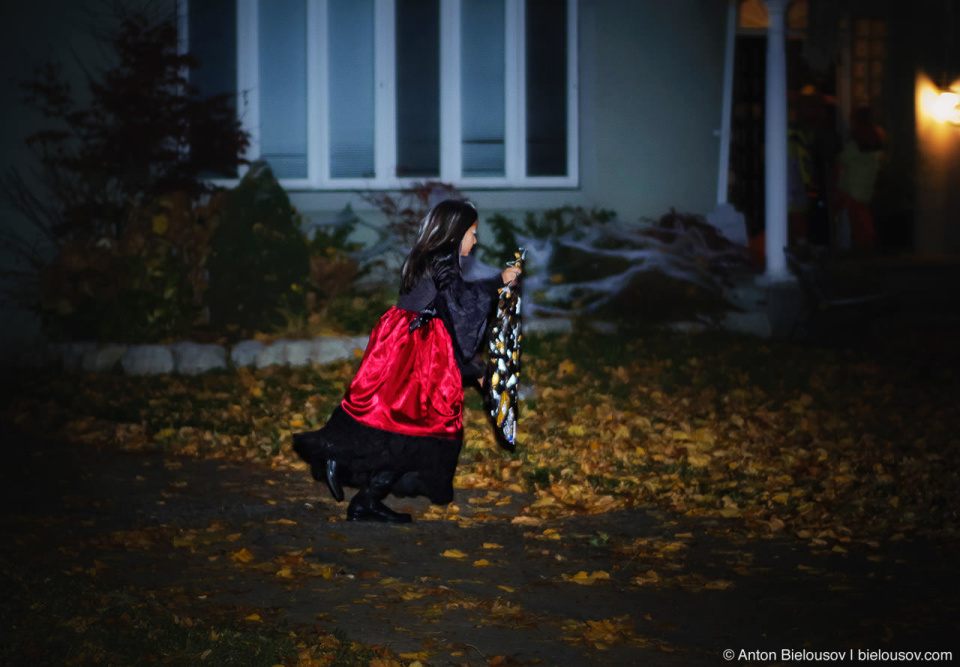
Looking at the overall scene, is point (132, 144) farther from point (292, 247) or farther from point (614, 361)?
point (614, 361)

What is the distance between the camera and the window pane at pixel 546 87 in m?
12.5

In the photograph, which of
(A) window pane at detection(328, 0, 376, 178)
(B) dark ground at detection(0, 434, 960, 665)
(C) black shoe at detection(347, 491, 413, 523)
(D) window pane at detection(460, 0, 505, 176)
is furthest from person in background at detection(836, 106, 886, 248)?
(C) black shoe at detection(347, 491, 413, 523)

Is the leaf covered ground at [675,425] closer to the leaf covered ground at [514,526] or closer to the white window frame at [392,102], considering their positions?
the leaf covered ground at [514,526]

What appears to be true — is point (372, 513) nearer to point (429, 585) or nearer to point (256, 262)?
point (429, 585)

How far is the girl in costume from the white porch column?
636 centimetres

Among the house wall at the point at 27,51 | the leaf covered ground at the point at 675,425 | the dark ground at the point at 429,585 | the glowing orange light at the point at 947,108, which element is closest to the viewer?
the dark ground at the point at 429,585

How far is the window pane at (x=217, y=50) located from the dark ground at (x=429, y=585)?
Answer: 675 centimetres

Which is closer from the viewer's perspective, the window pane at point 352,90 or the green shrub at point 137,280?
the green shrub at point 137,280

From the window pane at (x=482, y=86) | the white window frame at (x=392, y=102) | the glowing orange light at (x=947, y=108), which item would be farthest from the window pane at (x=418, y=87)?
the glowing orange light at (x=947, y=108)

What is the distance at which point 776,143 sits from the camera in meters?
11.7

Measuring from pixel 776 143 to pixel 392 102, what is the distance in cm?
403

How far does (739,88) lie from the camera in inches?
556

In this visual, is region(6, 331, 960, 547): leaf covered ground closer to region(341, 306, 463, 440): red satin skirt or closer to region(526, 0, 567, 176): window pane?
region(341, 306, 463, 440): red satin skirt

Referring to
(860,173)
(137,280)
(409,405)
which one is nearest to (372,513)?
(409,405)
